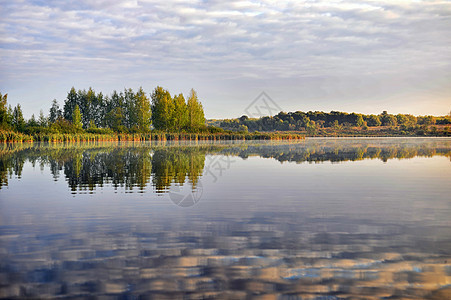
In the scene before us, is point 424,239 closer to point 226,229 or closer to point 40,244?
point 226,229

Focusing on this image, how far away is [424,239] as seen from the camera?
19.6ft

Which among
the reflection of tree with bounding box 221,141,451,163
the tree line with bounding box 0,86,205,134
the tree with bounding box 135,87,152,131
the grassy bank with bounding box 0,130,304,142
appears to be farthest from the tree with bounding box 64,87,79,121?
the reflection of tree with bounding box 221,141,451,163

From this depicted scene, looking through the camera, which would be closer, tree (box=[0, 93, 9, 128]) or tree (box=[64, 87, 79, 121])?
tree (box=[0, 93, 9, 128])

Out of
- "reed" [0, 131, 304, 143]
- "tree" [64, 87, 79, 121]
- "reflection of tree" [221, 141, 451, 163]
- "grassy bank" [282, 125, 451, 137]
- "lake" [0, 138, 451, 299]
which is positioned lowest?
"lake" [0, 138, 451, 299]

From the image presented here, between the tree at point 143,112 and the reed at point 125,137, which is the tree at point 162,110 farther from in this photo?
the reed at point 125,137

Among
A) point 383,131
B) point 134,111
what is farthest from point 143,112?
point 383,131

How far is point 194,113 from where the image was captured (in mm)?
86250

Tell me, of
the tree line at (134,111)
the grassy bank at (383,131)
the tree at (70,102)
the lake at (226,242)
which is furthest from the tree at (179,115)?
the lake at (226,242)

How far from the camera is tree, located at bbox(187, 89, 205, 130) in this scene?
85.4 metres

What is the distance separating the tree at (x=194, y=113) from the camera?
3364 inches

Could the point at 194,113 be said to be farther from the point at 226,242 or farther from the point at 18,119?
the point at 226,242

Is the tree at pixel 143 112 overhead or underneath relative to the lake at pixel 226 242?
overhead

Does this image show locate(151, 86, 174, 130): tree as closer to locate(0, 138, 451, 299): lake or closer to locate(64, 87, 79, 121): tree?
locate(64, 87, 79, 121): tree

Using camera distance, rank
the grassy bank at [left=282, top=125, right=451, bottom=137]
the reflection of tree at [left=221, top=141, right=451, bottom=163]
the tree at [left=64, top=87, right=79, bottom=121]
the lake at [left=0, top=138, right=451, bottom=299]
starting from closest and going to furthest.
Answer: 1. the lake at [left=0, top=138, right=451, bottom=299]
2. the reflection of tree at [left=221, top=141, right=451, bottom=163]
3. the tree at [left=64, top=87, right=79, bottom=121]
4. the grassy bank at [left=282, top=125, right=451, bottom=137]
